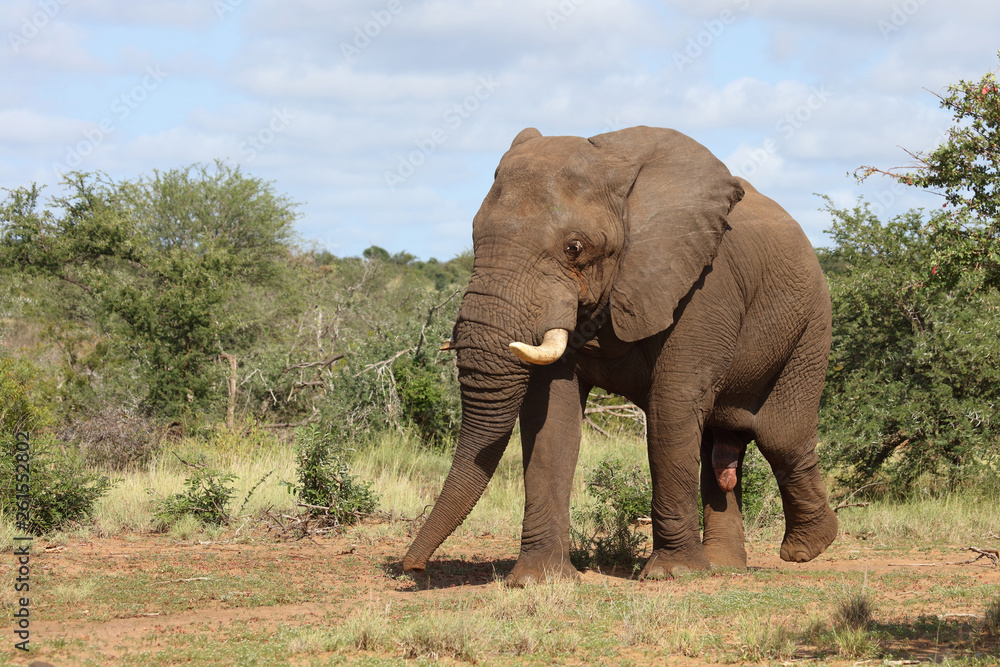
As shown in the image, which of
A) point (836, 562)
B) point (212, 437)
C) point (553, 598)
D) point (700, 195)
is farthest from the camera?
point (212, 437)

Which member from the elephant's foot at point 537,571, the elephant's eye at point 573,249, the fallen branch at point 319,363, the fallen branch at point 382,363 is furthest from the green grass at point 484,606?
the fallen branch at point 319,363

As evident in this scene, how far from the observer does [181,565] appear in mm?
8578

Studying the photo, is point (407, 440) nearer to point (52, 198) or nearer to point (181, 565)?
point (181, 565)

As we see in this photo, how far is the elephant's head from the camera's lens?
6672 mm

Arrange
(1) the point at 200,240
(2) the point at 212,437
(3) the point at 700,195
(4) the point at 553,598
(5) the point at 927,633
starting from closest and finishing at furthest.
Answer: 1. (5) the point at 927,633
2. (4) the point at 553,598
3. (3) the point at 700,195
4. (2) the point at 212,437
5. (1) the point at 200,240

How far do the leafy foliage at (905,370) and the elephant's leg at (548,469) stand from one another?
614 cm

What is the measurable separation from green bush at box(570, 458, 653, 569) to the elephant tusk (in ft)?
8.08

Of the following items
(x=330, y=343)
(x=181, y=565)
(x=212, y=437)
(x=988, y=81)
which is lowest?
(x=181, y=565)


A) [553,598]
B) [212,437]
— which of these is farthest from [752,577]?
[212,437]

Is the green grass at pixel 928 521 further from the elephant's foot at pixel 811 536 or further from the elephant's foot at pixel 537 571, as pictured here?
the elephant's foot at pixel 537 571

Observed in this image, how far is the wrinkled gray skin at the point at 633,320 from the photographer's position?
6758 mm

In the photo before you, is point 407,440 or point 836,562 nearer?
point 836,562

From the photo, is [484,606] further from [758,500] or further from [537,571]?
[758,500]

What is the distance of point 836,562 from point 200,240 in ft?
55.4
